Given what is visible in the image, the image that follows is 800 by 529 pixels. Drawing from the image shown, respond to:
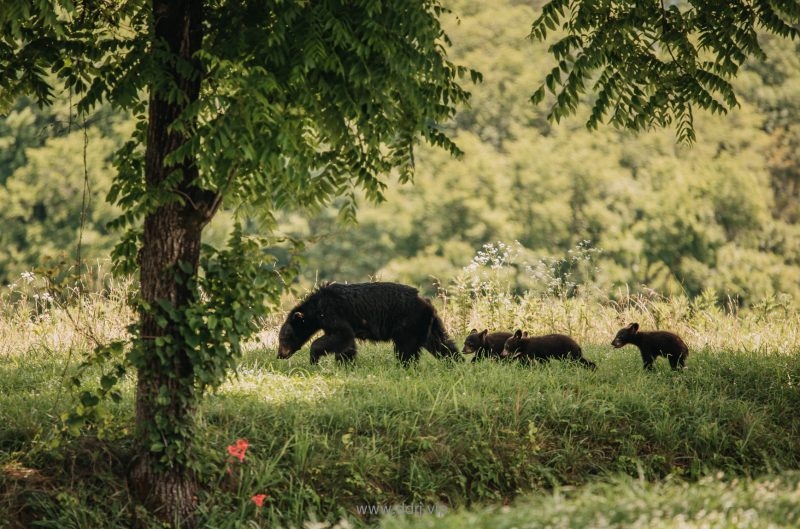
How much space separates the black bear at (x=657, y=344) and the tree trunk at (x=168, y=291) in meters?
5.98

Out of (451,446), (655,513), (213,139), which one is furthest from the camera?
(451,446)

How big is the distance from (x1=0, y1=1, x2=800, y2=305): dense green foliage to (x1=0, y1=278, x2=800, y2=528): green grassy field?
22.6 m

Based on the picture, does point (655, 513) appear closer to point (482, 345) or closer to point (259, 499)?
point (259, 499)

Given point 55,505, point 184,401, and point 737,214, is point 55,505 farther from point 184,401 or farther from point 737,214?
point 737,214

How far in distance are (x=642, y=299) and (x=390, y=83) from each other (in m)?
10.2

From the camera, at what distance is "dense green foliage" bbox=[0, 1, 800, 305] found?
111 feet

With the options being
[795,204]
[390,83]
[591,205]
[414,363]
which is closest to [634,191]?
[591,205]

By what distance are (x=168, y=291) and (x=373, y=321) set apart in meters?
4.80

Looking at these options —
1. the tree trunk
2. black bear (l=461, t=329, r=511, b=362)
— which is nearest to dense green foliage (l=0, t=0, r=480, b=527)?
the tree trunk

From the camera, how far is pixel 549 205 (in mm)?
36875

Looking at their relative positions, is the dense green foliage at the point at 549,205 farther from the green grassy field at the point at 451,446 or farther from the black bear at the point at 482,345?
the green grassy field at the point at 451,446

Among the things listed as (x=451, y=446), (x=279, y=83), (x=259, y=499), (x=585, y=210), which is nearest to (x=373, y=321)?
(x=451, y=446)

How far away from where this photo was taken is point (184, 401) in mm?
7434

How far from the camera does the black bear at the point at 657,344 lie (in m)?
11.2
